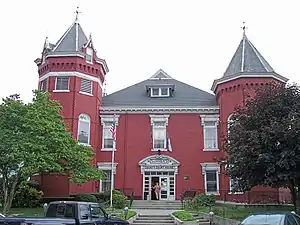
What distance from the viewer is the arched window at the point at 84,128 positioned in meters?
34.2

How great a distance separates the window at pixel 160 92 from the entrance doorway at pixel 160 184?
7.37 m

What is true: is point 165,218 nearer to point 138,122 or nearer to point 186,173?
point 186,173

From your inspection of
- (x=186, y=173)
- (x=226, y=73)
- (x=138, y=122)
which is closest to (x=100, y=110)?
(x=138, y=122)

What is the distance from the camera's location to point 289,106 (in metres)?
21.5

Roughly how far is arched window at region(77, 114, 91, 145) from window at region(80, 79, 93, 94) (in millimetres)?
2071

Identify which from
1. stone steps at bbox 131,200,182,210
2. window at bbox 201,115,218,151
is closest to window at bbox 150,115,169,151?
window at bbox 201,115,218,151

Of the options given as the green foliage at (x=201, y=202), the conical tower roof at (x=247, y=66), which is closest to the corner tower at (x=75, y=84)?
the green foliage at (x=201, y=202)

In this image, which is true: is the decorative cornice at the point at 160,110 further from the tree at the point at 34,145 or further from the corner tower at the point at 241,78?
the tree at the point at 34,145

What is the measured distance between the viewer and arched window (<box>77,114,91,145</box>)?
3422cm

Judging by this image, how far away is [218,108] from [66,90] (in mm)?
12827

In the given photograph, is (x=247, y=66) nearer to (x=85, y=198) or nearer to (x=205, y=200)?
(x=205, y=200)

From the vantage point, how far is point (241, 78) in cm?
3391

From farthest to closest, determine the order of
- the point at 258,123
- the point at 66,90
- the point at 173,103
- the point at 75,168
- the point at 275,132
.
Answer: the point at 173,103 < the point at 66,90 < the point at 75,168 < the point at 258,123 < the point at 275,132

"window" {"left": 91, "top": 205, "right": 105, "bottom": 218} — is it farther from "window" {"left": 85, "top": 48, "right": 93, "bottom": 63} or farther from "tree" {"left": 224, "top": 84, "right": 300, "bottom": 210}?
"window" {"left": 85, "top": 48, "right": 93, "bottom": 63}
